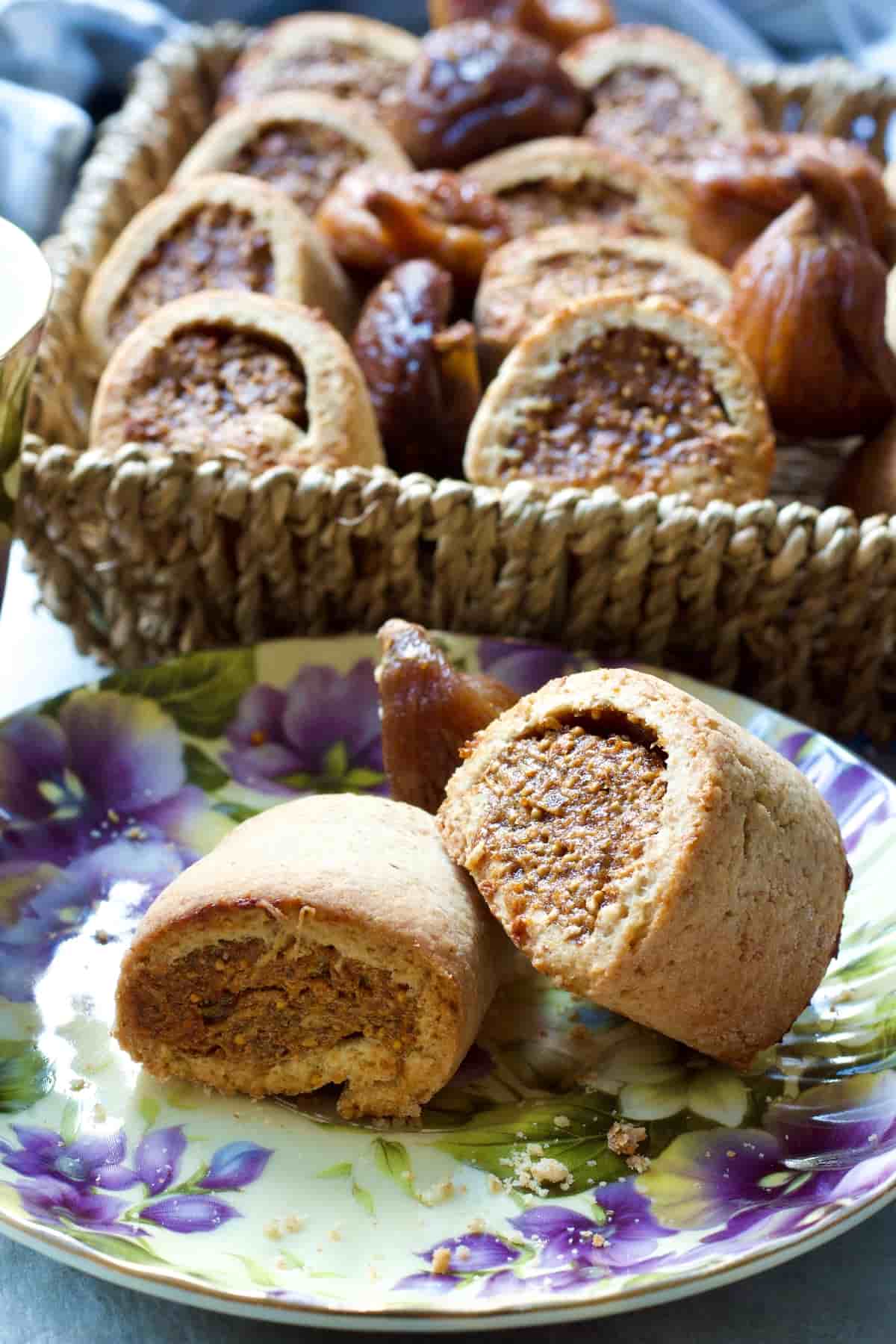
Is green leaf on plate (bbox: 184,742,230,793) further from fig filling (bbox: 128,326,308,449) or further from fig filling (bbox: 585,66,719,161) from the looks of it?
fig filling (bbox: 585,66,719,161)

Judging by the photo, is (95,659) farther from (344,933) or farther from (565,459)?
(344,933)

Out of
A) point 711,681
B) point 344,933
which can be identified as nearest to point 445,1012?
point 344,933

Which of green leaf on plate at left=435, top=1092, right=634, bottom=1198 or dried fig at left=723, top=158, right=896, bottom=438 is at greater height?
dried fig at left=723, top=158, right=896, bottom=438

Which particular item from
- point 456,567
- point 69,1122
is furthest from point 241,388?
point 69,1122

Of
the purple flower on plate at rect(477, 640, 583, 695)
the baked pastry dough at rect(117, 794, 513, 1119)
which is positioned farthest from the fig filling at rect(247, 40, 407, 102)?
the baked pastry dough at rect(117, 794, 513, 1119)

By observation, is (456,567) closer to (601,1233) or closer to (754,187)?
(601,1233)

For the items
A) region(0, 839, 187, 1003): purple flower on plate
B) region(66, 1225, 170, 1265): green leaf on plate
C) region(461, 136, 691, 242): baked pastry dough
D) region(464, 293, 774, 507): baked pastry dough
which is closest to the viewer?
region(66, 1225, 170, 1265): green leaf on plate
